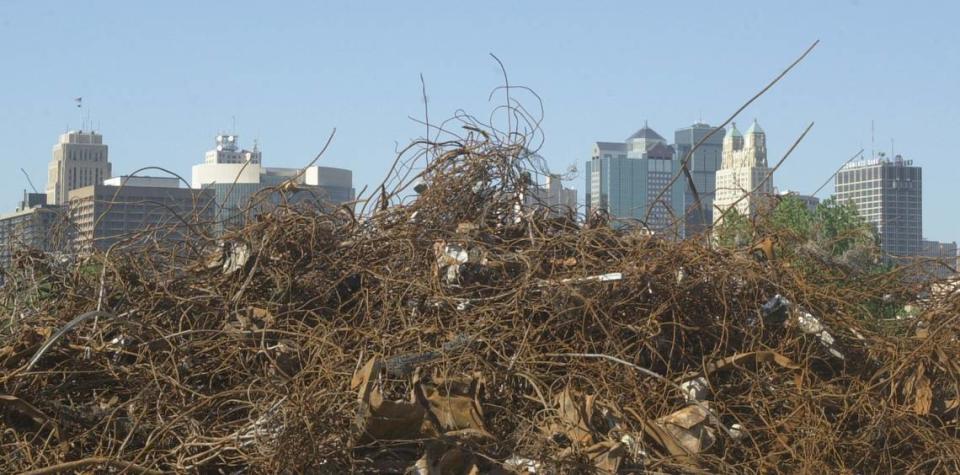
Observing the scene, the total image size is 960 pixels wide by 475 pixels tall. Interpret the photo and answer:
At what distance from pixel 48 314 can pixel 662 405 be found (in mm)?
2309

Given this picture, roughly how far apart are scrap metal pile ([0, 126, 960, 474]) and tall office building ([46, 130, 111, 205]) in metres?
156

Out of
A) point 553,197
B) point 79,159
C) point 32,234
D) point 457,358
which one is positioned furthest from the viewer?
point 79,159

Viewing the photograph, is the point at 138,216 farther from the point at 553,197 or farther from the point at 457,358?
the point at 457,358

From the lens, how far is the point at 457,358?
4.15m

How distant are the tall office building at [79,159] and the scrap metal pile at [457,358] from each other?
156 meters

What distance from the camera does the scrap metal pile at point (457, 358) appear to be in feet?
12.6

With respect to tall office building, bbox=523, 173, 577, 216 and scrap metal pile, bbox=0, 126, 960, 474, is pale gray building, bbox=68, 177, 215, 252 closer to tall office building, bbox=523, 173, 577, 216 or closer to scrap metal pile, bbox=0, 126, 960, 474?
scrap metal pile, bbox=0, 126, 960, 474

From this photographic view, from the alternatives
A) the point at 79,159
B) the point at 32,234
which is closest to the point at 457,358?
the point at 32,234

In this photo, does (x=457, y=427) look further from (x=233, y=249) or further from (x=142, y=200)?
(x=142, y=200)

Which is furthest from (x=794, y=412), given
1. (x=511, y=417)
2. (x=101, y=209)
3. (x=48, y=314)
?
(x=101, y=209)

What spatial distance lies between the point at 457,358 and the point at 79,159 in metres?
183

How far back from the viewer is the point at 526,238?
494 cm

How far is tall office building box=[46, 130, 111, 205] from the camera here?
160 metres

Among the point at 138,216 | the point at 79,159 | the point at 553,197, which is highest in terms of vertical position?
the point at 79,159
